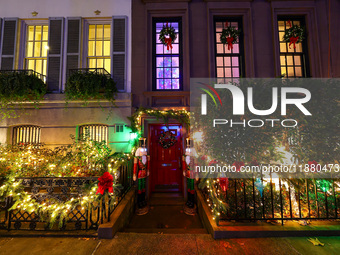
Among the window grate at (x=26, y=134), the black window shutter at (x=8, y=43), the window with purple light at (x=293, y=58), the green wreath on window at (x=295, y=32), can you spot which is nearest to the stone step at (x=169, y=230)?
the window grate at (x=26, y=134)

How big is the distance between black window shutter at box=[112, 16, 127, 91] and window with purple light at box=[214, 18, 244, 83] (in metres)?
4.22

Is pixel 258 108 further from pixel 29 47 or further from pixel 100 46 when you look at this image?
pixel 29 47

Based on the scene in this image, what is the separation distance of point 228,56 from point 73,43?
7.09 metres

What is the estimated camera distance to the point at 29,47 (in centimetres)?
733

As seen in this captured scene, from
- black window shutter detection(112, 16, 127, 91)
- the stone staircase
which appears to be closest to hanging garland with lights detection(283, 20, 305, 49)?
black window shutter detection(112, 16, 127, 91)

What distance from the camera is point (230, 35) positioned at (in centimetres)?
692

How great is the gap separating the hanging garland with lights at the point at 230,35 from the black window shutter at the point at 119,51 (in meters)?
4.41

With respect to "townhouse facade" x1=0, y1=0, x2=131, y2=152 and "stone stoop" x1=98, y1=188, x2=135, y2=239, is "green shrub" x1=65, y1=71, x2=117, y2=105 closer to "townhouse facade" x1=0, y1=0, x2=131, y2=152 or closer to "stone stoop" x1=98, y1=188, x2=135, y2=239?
"townhouse facade" x1=0, y1=0, x2=131, y2=152

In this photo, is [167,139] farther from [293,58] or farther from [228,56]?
[293,58]

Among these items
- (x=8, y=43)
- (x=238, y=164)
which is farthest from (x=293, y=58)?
(x=8, y=43)

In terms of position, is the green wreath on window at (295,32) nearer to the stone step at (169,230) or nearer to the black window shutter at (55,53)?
the stone step at (169,230)

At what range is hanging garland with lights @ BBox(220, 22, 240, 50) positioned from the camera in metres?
6.86

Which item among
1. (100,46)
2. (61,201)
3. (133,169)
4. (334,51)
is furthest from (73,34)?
(334,51)

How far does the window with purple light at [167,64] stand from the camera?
7.11 m
